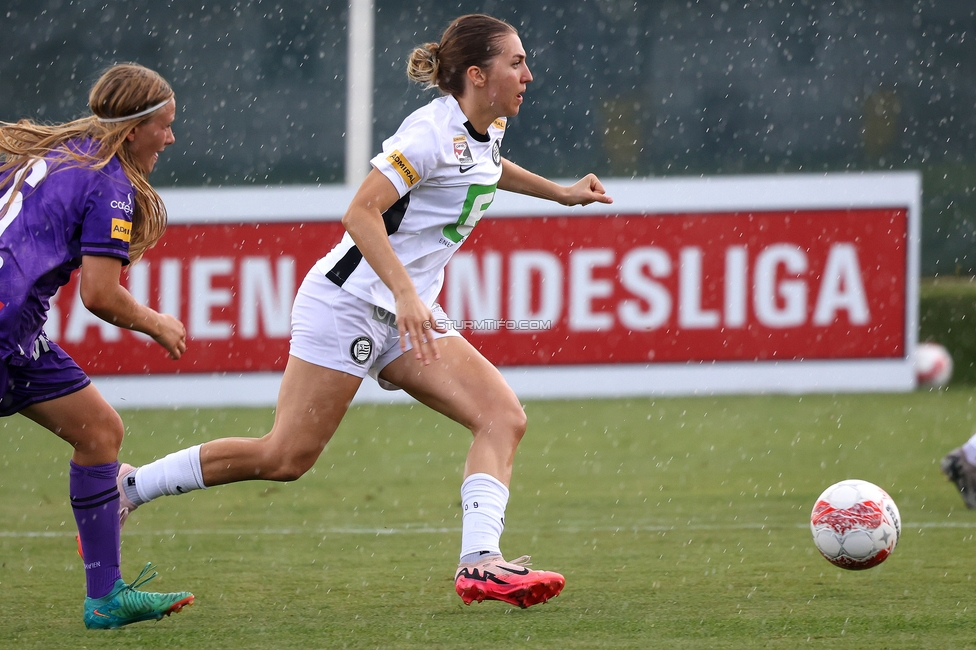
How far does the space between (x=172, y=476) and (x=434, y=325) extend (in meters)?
1.03

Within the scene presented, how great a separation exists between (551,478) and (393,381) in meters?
3.13

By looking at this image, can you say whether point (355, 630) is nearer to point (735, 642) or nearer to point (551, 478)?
point (735, 642)

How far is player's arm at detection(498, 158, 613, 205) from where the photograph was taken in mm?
4961

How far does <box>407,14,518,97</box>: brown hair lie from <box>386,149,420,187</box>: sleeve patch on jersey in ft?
1.15

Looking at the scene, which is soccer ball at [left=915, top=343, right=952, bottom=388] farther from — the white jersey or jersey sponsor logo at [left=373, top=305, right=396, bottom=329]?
jersey sponsor logo at [left=373, top=305, right=396, bottom=329]

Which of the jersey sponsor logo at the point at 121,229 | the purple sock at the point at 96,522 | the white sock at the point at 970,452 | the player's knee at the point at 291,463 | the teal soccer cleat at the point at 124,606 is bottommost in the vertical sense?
the teal soccer cleat at the point at 124,606

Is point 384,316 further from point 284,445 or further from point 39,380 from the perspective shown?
point 39,380

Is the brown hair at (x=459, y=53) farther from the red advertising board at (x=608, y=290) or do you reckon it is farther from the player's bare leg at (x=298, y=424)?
the red advertising board at (x=608, y=290)

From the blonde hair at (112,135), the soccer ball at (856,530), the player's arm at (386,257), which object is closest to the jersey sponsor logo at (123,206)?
the blonde hair at (112,135)

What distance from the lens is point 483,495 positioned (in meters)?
4.19

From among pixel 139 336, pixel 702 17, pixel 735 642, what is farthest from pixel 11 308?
pixel 702 17

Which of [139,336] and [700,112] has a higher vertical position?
[700,112]

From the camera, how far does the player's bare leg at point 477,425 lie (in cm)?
409

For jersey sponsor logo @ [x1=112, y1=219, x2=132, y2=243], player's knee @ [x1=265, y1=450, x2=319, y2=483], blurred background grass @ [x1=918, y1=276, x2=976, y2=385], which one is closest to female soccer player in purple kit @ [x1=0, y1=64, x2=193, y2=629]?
jersey sponsor logo @ [x1=112, y1=219, x2=132, y2=243]
